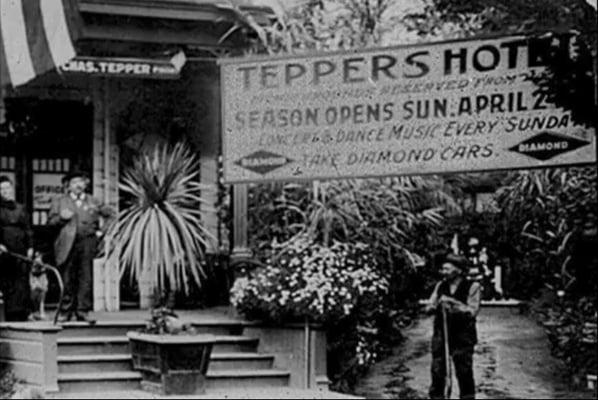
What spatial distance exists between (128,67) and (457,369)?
465 centimetres

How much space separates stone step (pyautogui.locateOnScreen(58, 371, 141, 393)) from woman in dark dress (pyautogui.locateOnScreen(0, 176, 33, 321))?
1.18 meters

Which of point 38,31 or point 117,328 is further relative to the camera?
point 117,328

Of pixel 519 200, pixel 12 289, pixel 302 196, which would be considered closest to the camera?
pixel 519 200

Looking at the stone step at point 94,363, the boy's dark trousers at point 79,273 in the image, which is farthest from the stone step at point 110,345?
the boy's dark trousers at point 79,273

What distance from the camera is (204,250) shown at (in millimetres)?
12883

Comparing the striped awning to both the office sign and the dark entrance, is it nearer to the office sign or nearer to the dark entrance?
the dark entrance

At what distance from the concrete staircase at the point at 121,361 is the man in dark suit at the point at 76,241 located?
0.79 feet

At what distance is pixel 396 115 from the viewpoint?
5293 millimetres

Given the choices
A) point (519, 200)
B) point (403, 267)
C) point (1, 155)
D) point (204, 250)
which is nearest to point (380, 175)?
point (519, 200)

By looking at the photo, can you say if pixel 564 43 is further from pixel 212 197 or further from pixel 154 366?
pixel 212 197

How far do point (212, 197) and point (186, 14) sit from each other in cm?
202

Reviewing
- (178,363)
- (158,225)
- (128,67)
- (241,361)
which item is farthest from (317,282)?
(128,67)

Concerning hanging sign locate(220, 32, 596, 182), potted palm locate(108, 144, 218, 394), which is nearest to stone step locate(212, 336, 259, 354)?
potted palm locate(108, 144, 218, 394)

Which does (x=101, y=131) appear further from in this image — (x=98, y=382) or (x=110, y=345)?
(x=98, y=382)
